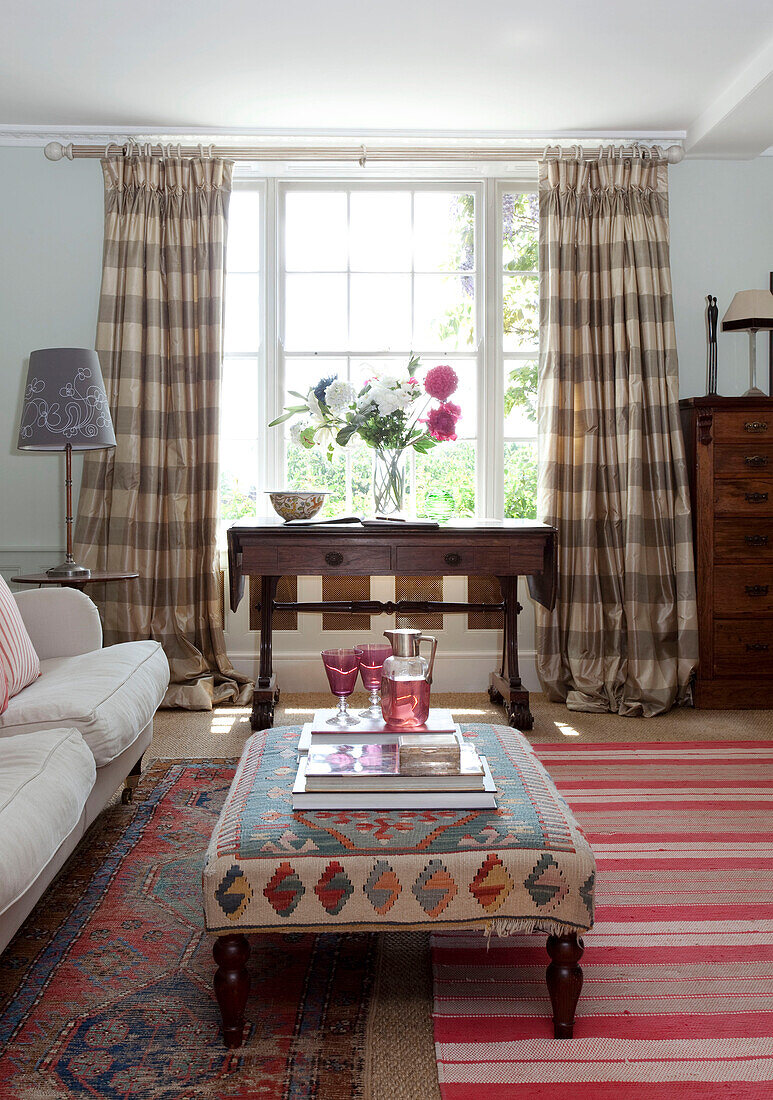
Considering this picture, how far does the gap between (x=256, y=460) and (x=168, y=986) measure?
9.27ft

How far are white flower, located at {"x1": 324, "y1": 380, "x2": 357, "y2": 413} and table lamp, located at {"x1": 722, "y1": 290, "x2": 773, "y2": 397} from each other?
171 cm

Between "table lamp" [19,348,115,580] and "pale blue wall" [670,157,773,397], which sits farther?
"pale blue wall" [670,157,773,397]

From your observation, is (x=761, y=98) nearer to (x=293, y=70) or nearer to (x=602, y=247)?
(x=602, y=247)

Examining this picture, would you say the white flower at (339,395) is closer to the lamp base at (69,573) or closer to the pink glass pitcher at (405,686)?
the lamp base at (69,573)

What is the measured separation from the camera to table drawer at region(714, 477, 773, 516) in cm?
372

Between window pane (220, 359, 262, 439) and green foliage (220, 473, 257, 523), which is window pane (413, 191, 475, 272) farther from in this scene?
green foliage (220, 473, 257, 523)

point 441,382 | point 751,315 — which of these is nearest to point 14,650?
point 441,382

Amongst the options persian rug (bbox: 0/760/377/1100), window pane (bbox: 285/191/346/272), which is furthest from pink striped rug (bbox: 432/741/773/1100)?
window pane (bbox: 285/191/346/272)

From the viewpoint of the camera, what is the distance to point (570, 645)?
12.9 ft

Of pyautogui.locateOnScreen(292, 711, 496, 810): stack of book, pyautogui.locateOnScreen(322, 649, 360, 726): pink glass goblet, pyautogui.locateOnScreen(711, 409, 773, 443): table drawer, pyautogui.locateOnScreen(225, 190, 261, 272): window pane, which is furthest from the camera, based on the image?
pyautogui.locateOnScreen(225, 190, 261, 272): window pane

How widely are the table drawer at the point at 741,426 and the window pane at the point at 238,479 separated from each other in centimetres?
201

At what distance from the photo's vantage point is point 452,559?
3.44 m

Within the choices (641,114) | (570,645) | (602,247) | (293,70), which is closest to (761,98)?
(641,114)

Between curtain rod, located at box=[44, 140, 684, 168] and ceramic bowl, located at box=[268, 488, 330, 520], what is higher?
curtain rod, located at box=[44, 140, 684, 168]
